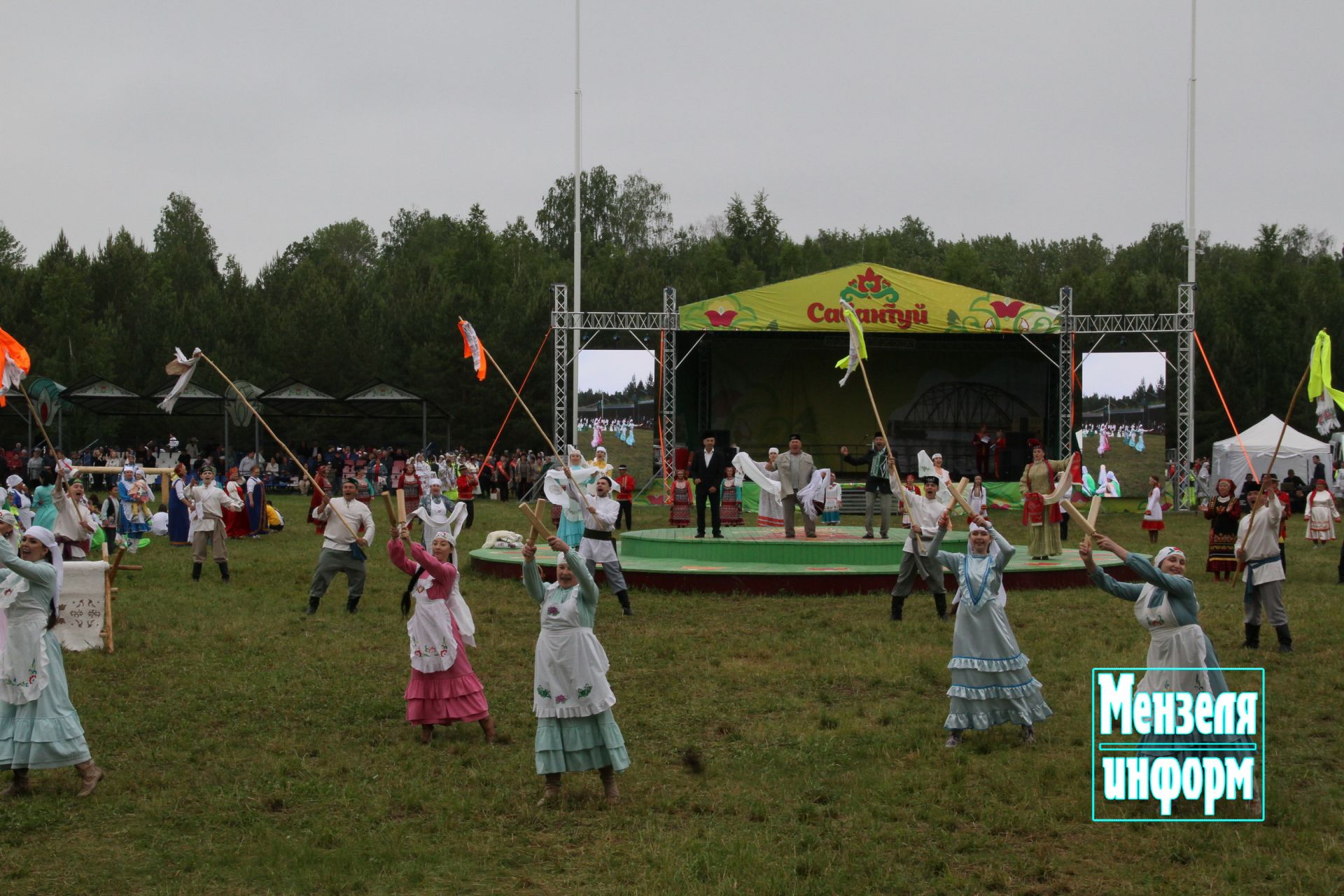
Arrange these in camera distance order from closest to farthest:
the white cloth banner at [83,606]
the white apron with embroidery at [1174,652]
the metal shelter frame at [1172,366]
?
the white apron with embroidery at [1174,652] → the white cloth banner at [83,606] → the metal shelter frame at [1172,366]

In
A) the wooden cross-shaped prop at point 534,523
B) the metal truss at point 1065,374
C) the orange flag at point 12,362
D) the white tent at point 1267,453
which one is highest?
the metal truss at point 1065,374

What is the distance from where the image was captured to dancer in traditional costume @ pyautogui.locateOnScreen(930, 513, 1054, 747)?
8797mm

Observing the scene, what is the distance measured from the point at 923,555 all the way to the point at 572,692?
721 cm

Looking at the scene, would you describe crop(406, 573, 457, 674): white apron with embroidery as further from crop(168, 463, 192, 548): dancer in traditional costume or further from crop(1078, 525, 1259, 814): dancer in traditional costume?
crop(168, 463, 192, 548): dancer in traditional costume

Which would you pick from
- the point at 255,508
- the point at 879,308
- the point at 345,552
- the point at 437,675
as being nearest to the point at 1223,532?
the point at 345,552

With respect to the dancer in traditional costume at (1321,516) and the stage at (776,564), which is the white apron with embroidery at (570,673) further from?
the dancer in traditional costume at (1321,516)

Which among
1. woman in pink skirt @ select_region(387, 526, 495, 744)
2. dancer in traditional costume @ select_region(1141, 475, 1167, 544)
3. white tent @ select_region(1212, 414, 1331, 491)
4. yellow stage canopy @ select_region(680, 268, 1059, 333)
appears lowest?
woman in pink skirt @ select_region(387, 526, 495, 744)

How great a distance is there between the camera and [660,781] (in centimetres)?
813

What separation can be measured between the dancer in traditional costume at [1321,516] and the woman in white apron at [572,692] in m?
18.1

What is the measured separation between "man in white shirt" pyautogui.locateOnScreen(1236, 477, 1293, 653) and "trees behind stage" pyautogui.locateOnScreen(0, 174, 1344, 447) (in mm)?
37304

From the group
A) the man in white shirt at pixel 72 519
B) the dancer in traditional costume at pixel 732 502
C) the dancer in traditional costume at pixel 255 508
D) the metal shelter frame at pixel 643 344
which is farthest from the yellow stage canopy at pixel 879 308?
the man in white shirt at pixel 72 519

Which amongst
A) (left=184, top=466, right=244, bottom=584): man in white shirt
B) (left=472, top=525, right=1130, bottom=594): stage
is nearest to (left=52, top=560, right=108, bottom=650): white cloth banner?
(left=472, top=525, right=1130, bottom=594): stage

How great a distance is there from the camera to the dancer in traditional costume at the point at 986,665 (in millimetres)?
8797

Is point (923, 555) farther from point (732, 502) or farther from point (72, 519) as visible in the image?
point (72, 519)
